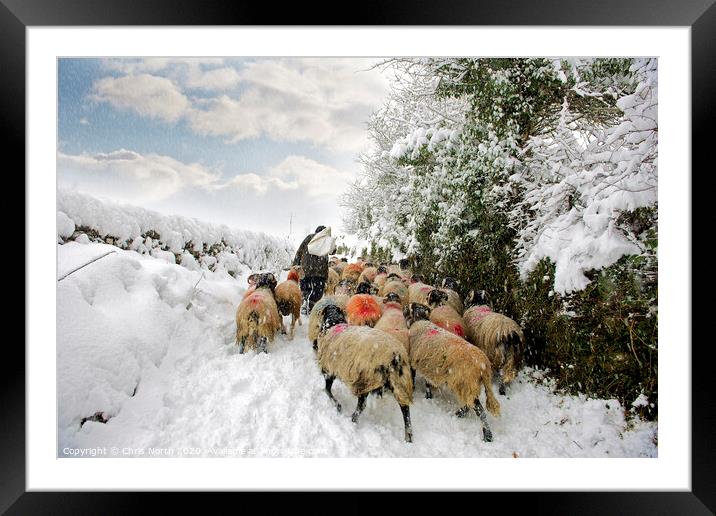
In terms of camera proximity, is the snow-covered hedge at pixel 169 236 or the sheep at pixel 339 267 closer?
the snow-covered hedge at pixel 169 236

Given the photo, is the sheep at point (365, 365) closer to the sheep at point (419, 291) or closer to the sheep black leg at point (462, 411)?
the sheep black leg at point (462, 411)

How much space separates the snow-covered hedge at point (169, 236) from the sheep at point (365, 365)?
0.90 m

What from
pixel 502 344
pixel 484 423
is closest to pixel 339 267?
pixel 502 344

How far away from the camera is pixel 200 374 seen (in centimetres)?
203

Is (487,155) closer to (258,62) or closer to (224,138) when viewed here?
(258,62)

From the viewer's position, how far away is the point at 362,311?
2332mm

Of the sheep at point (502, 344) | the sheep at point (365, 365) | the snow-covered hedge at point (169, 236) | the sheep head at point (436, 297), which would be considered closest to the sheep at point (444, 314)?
the sheep head at point (436, 297)

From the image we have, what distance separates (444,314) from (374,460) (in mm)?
1170

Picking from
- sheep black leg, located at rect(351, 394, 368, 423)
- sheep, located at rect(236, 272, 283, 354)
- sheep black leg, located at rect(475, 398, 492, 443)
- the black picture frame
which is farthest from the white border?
sheep, located at rect(236, 272, 283, 354)

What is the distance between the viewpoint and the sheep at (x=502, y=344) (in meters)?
1.95

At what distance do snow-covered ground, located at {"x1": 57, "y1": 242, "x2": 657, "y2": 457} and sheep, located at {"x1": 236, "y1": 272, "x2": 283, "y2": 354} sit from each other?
212 millimetres

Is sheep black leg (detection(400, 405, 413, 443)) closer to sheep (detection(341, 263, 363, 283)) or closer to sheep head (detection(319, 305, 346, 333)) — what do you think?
sheep head (detection(319, 305, 346, 333))

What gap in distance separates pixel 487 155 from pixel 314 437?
8.16ft

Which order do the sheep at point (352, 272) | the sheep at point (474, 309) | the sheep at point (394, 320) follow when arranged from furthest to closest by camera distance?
1. the sheep at point (352, 272)
2. the sheep at point (474, 309)
3. the sheep at point (394, 320)
